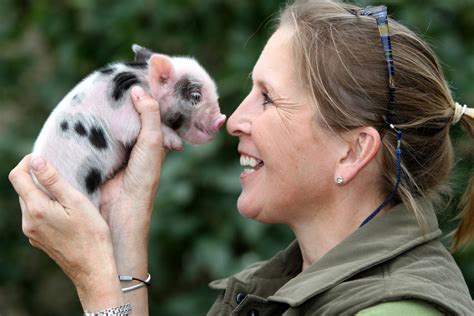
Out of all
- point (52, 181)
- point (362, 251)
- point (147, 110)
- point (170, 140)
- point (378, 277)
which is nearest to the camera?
point (378, 277)

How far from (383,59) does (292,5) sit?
41 centimetres

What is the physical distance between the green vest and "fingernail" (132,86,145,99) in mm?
706

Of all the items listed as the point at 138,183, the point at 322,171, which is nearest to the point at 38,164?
the point at 138,183

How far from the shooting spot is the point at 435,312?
1950mm

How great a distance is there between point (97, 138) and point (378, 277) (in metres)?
0.95

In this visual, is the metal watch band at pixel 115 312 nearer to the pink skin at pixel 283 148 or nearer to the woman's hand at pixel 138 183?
the woman's hand at pixel 138 183

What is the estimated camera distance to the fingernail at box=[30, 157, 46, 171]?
2.36 metres

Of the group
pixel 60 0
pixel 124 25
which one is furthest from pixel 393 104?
pixel 60 0

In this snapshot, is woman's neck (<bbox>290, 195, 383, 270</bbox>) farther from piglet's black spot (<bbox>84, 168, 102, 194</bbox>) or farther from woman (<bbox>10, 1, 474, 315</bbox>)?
piglet's black spot (<bbox>84, 168, 102, 194</bbox>)

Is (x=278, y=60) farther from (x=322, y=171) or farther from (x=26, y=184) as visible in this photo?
(x=26, y=184)

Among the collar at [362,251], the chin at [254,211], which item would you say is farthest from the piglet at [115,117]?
the collar at [362,251]

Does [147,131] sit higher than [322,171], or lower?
higher

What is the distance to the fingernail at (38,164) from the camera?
2363mm

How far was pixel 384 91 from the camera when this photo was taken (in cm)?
227
